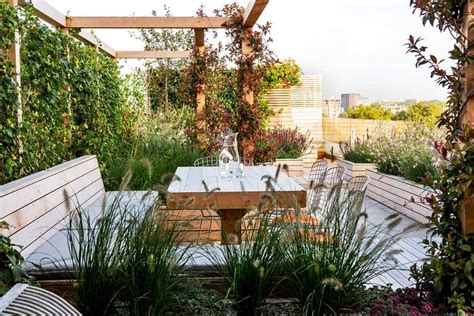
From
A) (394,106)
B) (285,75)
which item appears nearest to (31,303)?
(285,75)

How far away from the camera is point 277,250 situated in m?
2.48

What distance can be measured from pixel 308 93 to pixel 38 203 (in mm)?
11586

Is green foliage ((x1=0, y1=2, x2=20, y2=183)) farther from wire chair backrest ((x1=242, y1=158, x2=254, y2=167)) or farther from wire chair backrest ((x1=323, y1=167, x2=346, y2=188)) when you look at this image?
wire chair backrest ((x1=242, y1=158, x2=254, y2=167))

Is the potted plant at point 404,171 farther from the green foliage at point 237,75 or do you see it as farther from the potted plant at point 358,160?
the green foliage at point 237,75

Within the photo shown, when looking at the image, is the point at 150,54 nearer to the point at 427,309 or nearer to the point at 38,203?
the point at 38,203

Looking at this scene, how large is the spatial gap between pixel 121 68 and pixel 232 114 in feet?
9.21

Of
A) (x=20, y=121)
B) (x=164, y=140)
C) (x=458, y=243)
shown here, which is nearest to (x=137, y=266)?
(x=458, y=243)

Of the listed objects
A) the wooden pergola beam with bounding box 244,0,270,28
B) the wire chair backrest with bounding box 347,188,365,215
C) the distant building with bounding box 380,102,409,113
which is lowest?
the wire chair backrest with bounding box 347,188,365,215

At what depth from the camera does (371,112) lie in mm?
16359

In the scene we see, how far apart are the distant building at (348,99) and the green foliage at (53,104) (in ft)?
34.6

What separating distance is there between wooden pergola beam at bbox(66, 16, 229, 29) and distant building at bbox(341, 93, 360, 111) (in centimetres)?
1000

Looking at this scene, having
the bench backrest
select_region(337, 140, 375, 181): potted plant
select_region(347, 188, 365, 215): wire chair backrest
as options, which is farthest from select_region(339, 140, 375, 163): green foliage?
select_region(347, 188, 365, 215): wire chair backrest

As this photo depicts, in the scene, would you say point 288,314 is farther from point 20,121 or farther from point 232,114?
point 232,114

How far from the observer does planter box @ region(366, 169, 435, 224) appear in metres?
6.06
